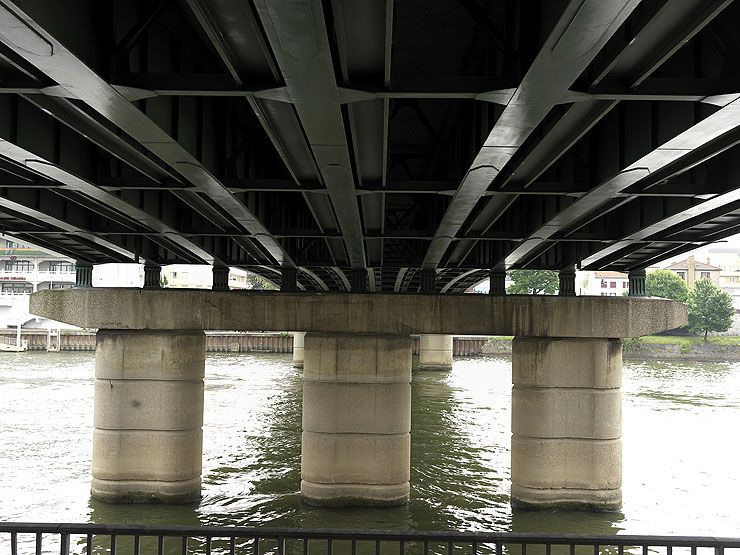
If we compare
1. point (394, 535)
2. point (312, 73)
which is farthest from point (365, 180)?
point (394, 535)

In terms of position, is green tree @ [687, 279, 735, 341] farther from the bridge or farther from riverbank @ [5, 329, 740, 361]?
the bridge

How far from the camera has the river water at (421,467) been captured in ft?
51.0

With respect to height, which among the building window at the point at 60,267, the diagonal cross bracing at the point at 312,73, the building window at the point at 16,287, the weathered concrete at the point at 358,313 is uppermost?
the building window at the point at 60,267

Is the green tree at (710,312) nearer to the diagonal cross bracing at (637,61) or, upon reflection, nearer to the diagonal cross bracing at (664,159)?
the diagonal cross bracing at (664,159)

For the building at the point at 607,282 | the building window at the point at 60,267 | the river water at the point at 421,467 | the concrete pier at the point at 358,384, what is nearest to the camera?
the river water at the point at 421,467

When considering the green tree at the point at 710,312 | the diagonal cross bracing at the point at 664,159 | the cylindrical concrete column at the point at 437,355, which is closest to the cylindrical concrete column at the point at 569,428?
the diagonal cross bracing at the point at 664,159

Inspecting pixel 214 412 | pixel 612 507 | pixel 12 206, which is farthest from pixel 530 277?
pixel 12 206

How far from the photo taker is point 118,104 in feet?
20.3

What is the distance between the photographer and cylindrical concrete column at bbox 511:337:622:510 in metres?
16.4

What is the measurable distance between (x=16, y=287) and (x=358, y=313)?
102090 mm

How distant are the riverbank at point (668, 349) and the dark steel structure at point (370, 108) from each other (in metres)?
70.5

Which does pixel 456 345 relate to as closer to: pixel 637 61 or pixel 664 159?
pixel 664 159

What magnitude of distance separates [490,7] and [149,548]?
1231cm

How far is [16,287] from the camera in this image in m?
104
